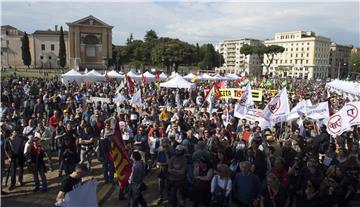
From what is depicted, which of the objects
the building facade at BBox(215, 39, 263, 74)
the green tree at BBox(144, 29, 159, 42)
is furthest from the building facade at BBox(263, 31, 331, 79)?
the green tree at BBox(144, 29, 159, 42)

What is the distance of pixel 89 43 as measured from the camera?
95.2 metres

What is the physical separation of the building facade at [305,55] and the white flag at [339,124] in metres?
144

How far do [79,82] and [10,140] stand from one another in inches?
962

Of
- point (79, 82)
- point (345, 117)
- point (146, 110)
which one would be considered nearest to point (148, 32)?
point (79, 82)

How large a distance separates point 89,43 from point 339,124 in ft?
298

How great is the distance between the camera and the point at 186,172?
8.10 metres

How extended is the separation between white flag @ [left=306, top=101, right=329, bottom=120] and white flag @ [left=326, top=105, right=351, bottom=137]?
7.08 ft

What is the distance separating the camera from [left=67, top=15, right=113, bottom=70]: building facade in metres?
92.1

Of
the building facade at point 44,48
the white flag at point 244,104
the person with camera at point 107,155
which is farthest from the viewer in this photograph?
the building facade at point 44,48

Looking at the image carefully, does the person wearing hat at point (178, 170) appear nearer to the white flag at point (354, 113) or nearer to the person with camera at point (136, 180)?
the person with camera at point (136, 180)

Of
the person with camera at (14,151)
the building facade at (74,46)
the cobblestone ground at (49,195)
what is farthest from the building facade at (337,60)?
the person with camera at (14,151)

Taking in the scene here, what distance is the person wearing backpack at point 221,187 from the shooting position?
6.92 metres

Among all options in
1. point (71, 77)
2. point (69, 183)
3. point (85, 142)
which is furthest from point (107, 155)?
point (71, 77)

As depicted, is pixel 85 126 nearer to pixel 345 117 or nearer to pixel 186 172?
pixel 186 172
